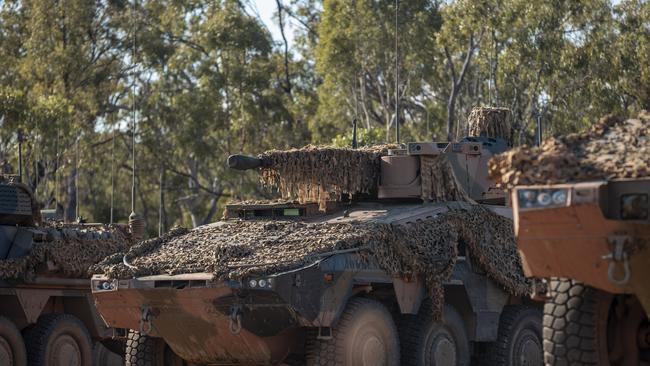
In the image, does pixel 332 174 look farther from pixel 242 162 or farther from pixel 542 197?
pixel 542 197

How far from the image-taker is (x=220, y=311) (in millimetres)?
11984

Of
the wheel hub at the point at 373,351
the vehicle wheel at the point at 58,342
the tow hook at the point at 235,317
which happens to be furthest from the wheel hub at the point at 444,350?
the vehicle wheel at the point at 58,342

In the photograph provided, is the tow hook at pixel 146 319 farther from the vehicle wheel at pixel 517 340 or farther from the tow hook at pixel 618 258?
the tow hook at pixel 618 258

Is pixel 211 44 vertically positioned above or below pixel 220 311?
above

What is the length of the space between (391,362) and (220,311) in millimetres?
1832

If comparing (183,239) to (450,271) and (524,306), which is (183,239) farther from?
(524,306)

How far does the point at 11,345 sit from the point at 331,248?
4.24 meters

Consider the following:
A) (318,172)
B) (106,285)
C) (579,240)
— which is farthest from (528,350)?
(579,240)

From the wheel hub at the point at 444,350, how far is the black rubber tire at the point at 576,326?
165 inches

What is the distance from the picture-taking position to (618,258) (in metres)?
8.55

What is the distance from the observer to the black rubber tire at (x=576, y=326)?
29.5ft

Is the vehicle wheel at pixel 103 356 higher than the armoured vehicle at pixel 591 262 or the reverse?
the reverse

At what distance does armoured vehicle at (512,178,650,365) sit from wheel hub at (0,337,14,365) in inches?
278

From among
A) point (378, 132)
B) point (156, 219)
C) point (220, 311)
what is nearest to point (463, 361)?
point (220, 311)
